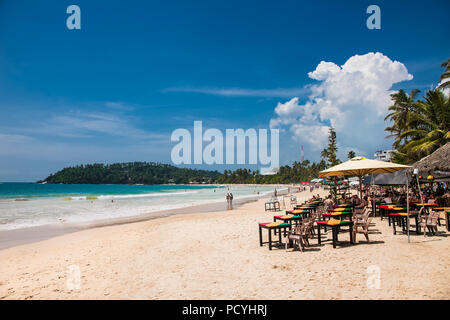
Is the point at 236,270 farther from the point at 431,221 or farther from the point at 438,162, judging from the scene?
the point at 438,162

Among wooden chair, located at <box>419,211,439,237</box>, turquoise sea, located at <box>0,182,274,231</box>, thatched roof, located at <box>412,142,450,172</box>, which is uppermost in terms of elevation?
thatched roof, located at <box>412,142,450,172</box>

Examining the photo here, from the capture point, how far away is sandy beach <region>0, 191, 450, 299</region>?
4465mm

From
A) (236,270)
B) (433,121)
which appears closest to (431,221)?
(236,270)

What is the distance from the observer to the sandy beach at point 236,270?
Answer: 4.46 metres

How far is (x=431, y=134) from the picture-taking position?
57.5 feet

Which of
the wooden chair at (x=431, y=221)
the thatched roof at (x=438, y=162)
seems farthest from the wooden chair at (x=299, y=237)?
the thatched roof at (x=438, y=162)

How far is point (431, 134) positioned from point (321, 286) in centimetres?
1804

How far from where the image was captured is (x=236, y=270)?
576 centimetres

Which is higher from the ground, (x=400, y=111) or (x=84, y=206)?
(x=400, y=111)

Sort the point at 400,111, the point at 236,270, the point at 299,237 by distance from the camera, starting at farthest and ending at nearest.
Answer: the point at 400,111 → the point at 299,237 → the point at 236,270

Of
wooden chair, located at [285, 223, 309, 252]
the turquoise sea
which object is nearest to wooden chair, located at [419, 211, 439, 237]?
wooden chair, located at [285, 223, 309, 252]

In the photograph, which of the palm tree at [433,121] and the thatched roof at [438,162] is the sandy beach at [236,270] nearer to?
the thatched roof at [438,162]

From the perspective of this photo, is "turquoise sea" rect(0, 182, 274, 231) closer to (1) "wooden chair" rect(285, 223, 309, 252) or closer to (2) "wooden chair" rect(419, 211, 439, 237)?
(1) "wooden chair" rect(285, 223, 309, 252)
